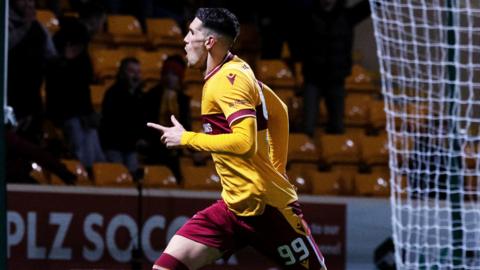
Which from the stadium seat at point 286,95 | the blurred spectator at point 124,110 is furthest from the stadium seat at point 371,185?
the blurred spectator at point 124,110

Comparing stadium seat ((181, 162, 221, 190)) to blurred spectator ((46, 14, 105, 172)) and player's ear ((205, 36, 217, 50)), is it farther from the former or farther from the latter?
player's ear ((205, 36, 217, 50))

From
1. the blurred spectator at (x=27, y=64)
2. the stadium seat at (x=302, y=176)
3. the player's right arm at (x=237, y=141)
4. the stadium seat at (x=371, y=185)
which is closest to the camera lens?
the player's right arm at (x=237, y=141)

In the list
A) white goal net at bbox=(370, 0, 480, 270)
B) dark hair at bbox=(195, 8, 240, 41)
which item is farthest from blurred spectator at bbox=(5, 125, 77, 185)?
dark hair at bbox=(195, 8, 240, 41)

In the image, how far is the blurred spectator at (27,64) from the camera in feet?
36.3

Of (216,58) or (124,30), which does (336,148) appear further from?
(216,58)

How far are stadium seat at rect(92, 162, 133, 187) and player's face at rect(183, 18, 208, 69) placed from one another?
16.8 feet

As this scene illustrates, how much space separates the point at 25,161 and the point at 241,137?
16.1ft

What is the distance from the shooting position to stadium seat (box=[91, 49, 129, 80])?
13180 mm

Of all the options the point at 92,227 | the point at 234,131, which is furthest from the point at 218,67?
the point at 92,227

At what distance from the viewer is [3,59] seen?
276 inches

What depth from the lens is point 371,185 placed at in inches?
497

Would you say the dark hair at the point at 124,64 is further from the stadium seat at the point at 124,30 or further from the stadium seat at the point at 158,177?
the stadium seat at the point at 124,30

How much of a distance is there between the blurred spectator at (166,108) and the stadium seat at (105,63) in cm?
144

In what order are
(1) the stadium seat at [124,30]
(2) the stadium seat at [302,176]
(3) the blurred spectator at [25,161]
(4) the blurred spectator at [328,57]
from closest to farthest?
(3) the blurred spectator at [25,161], (2) the stadium seat at [302,176], (4) the blurred spectator at [328,57], (1) the stadium seat at [124,30]
